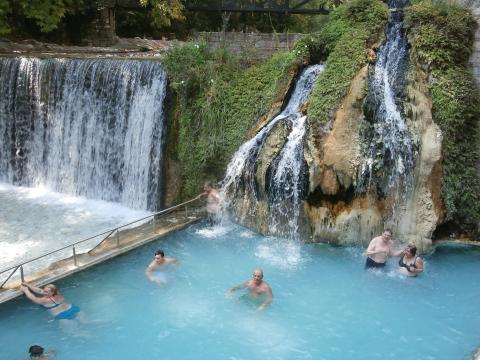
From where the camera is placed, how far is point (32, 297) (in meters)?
6.95

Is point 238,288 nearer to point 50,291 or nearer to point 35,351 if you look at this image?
point 50,291

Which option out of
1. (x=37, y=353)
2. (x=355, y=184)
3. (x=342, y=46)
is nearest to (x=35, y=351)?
(x=37, y=353)

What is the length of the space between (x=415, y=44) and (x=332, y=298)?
557 centimetres

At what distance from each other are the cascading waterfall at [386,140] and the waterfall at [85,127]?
4.91 m

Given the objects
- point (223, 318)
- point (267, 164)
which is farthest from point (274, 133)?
point (223, 318)

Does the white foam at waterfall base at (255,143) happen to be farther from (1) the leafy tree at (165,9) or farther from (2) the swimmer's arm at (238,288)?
(1) the leafy tree at (165,9)

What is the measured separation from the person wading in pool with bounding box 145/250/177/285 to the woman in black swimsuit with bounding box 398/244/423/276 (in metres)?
3.97

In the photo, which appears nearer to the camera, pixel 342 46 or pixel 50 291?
pixel 50 291

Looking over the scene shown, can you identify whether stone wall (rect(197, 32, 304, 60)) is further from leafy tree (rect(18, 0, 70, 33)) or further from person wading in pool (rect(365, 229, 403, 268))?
leafy tree (rect(18, 0, 70, 33))

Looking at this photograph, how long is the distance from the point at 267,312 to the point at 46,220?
5.85m

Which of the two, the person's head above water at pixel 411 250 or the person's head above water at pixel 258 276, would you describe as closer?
the person's head above water at pixel 258 276

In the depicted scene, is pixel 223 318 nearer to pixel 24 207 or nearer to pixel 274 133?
pixel 274 133

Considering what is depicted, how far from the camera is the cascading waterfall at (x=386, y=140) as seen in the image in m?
8.96

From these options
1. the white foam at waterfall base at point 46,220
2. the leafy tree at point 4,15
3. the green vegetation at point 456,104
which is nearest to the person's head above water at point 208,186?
the white foam at waterfall base at point 46,220
